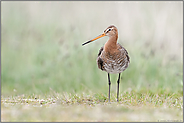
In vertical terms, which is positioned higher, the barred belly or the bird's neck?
the bird's neck

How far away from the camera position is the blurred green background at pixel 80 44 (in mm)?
8570

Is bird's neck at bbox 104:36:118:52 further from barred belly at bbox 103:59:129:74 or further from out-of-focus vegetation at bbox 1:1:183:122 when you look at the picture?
out-of-focus vegetation at bbox 1:1:183:122

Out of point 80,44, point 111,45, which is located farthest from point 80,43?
point 111,45

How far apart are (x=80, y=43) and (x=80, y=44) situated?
0.04 meters

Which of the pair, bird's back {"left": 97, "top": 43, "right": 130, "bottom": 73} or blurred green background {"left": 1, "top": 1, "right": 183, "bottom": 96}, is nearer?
bird's back {"left": 97, "top": 43, "right": 130, "bottom": 73}

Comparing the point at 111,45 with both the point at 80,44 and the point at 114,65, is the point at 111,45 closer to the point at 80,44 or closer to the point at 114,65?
the point at 114,65

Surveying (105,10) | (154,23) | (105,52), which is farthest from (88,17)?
(105,52)

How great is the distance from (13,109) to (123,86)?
13.7 ft

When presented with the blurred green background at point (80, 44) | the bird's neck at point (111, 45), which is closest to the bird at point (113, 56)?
the bird's neck at point (111, 45)

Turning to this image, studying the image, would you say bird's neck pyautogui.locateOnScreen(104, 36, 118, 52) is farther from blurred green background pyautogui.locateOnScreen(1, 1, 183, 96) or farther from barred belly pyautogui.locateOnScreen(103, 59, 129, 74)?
blurred green background pyautogui.locateOnScreen(1, 1, 183, 96)

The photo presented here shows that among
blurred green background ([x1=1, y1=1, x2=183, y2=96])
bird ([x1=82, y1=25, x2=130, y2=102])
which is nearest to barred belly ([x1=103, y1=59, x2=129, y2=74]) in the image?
bird ([x1=82, y1=25, x2=130, y2=102])

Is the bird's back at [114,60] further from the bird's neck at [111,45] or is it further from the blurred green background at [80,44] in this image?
the blurred green background at [80,44]

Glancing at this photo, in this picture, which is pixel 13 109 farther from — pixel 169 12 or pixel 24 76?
pixel 169 12

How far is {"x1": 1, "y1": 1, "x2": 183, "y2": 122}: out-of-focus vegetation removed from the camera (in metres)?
8.57
